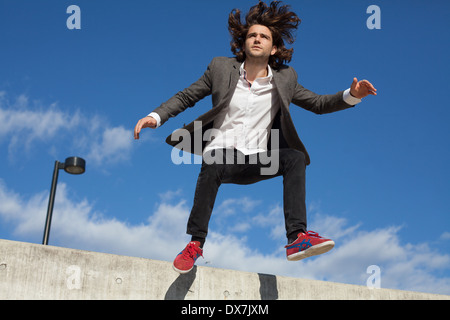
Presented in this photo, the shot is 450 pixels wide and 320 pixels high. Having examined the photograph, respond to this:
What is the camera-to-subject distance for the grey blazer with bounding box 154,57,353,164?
4688 mm

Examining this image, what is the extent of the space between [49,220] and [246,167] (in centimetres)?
608

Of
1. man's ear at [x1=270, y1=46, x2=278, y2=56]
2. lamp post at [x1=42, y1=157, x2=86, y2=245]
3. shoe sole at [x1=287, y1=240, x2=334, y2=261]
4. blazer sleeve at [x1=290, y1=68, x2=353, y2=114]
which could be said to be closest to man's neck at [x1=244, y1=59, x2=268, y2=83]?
man's ear at [x1=270, y1=46, x2=278, y2=56]

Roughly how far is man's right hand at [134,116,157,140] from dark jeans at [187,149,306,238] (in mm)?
585

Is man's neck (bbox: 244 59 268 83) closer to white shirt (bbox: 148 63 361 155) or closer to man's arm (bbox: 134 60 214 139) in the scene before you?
white shirt (bbox: 148 63 361 155)

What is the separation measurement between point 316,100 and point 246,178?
44.9 inches

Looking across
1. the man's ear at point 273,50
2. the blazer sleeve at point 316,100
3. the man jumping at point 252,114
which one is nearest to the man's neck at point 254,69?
the man jumping at point 252,114

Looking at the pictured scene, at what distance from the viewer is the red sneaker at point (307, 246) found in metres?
3.88

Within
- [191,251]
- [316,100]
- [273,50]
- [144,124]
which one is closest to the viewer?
[191,251]

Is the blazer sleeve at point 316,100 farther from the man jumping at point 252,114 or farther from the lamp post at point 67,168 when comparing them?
the lamp post at point 67,168

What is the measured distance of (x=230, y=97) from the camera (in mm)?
4738

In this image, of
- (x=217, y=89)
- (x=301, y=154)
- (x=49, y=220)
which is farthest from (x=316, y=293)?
(x=49, y=220)

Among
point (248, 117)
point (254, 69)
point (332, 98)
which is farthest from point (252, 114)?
point (332, 98)

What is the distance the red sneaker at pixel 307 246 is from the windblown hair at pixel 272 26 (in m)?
1.95

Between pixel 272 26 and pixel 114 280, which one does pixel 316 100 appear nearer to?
pixel 272 26
